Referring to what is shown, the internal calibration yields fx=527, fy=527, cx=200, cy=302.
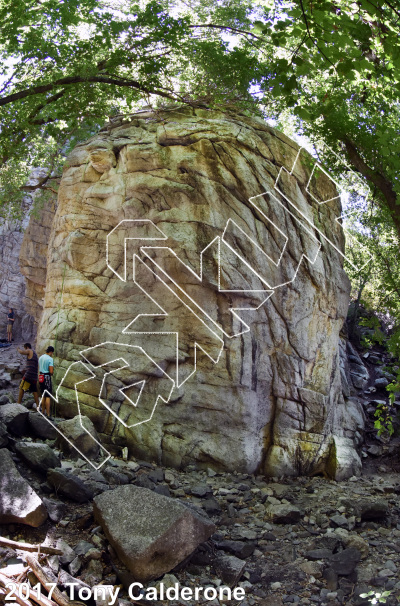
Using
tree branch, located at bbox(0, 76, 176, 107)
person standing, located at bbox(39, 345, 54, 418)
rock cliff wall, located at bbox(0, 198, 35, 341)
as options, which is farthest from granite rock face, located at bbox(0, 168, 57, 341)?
tree branch, located at bbox(0, 76, 176, 107)

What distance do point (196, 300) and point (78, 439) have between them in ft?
11.3

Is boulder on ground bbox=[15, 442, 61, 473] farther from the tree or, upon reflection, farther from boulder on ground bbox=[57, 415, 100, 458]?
the tree

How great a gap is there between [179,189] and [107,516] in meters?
6.68

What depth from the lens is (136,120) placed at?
12.0 m

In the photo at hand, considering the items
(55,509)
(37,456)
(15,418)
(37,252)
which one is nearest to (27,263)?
(37,252)

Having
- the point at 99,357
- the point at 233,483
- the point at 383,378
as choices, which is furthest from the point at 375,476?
the point at 99,357

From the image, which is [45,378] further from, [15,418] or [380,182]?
[380,182]

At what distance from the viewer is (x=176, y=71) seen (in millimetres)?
8055

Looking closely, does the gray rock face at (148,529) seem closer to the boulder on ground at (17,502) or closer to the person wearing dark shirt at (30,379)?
the boulder on ground at (17,502)

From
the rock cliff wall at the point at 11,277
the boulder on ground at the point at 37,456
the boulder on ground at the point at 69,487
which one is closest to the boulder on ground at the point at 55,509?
the boulder on ground at the point at 69,487

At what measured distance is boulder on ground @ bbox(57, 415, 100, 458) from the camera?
28.4 ft

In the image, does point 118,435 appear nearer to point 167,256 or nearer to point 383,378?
point 167,256

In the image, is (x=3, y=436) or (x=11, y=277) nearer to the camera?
(x=3, y=436)

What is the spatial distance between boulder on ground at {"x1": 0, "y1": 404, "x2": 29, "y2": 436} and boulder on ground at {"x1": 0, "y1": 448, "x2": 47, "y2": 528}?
199 cm
